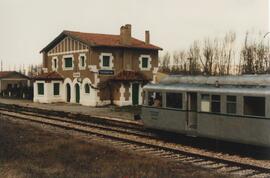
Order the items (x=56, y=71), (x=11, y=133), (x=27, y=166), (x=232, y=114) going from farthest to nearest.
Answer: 1. (x=56, y=71)
2. (x=11, y=133)
3. (x=232, y=114)
4. (x=27, y=166)

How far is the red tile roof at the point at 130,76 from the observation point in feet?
124

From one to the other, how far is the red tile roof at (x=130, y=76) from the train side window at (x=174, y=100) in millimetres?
20760

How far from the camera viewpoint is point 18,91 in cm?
5356

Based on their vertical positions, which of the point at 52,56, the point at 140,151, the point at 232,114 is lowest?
the point at 140,151

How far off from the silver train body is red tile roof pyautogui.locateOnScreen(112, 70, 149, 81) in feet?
63.2

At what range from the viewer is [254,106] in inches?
518

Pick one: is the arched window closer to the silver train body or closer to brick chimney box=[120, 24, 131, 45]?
brick chimney box=[120, 24, 131, 45]

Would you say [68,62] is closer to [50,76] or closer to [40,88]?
[50,76]

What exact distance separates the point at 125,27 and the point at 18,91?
20.3 metres

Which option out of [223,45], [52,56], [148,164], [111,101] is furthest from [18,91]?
[148,164]

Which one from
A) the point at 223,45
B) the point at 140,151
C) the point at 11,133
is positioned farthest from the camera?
the point at 223,45

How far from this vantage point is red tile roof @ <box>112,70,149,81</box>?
3775 centimetres

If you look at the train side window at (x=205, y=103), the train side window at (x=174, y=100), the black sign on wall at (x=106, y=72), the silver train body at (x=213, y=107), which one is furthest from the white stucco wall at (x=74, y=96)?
the train side window at (x=205, y=103)

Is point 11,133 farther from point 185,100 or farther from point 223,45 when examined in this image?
point 223,45
